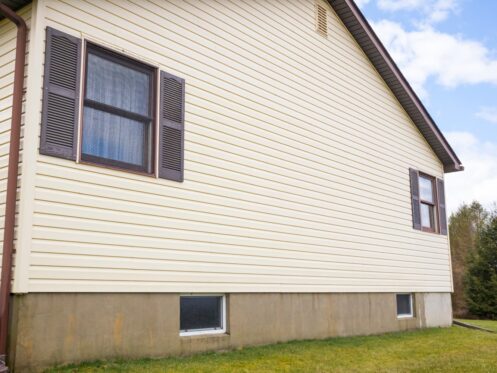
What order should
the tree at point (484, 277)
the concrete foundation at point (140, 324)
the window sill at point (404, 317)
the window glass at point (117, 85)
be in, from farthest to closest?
the tree at point (484, 277) < the window sill at point (404, 317) < the window glass at point (117, 85) < the concrete foundation at point (140, 324)

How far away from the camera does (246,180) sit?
884 cm

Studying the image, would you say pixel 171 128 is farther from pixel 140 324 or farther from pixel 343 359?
pixel 343 359

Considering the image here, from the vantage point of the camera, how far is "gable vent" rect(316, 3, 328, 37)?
1147cm

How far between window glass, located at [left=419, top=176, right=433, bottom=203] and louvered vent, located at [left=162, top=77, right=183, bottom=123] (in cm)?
811

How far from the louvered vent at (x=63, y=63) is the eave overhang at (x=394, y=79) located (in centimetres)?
664

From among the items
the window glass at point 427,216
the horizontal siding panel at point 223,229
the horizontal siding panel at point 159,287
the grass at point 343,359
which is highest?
the window glass at point 427,216

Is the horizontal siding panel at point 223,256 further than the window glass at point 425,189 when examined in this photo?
No

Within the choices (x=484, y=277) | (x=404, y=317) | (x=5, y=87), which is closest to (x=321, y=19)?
(x=404, y=317)

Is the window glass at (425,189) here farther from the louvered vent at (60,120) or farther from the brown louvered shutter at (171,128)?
the louvered vent at (60,120)

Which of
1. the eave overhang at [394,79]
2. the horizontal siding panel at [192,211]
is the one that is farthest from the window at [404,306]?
the eave overhang at [394,79]

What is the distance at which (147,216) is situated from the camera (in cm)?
727

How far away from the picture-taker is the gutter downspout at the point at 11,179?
5.84 metres

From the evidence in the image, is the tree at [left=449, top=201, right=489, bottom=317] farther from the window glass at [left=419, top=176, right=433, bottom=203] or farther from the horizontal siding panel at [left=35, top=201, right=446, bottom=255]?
the horizontal siding panel at [left=35, top=201, right=446, bottom=255]

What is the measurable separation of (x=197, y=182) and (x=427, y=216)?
322 inches
